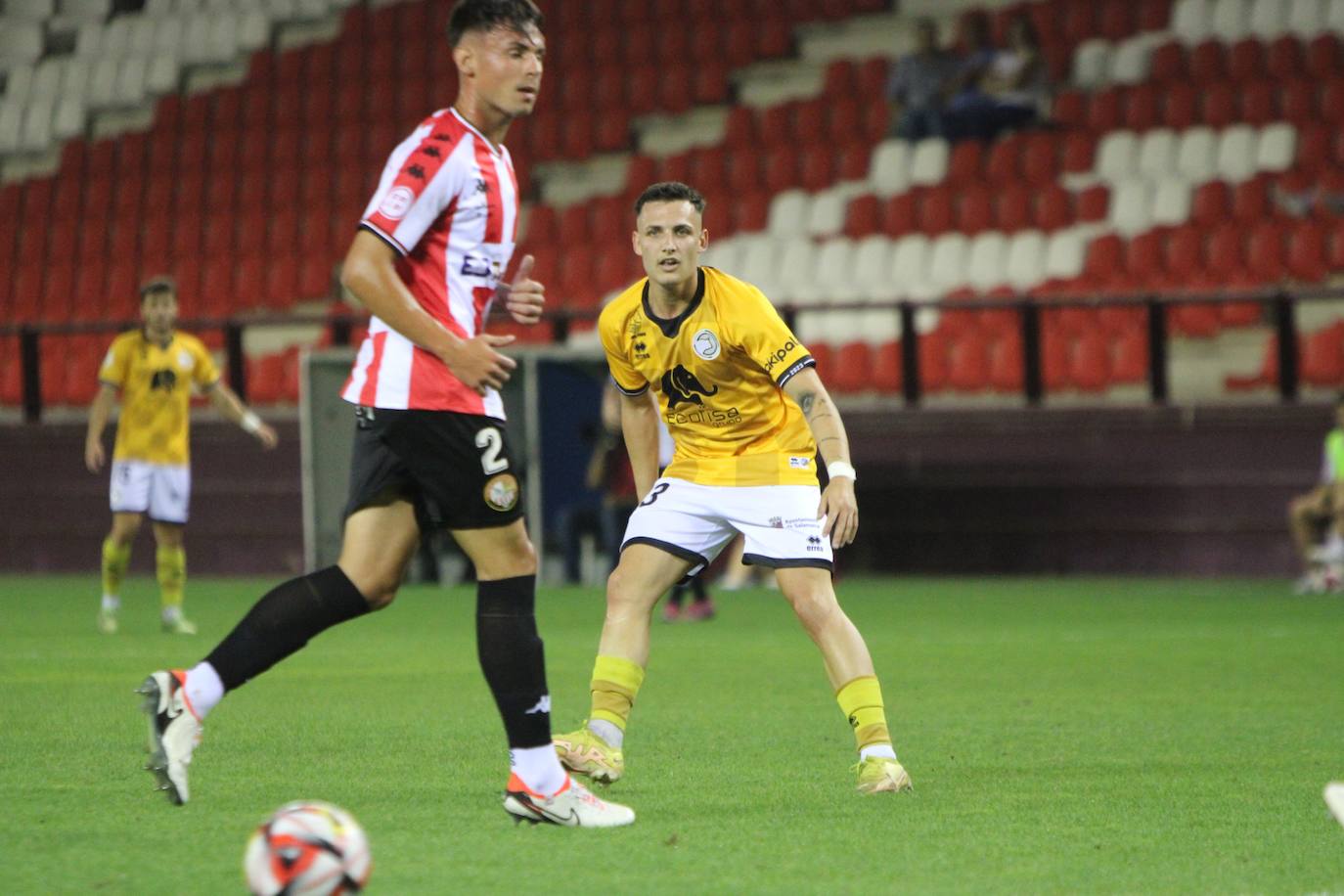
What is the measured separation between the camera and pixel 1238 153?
1750 cm

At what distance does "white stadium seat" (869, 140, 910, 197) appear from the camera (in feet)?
62.3

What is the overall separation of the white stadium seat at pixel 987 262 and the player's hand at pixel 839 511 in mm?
12023

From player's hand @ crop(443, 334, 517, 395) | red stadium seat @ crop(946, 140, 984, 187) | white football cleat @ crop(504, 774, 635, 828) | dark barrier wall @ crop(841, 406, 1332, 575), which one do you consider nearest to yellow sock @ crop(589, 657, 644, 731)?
white football cleat @ crop(504, 774, 635, 828)

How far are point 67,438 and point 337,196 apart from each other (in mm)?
4748

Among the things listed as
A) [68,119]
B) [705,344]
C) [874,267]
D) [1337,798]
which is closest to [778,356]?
[705,344]

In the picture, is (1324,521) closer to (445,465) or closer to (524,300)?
(524,300)

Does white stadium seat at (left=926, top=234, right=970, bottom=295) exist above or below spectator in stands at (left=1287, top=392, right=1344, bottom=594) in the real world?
above

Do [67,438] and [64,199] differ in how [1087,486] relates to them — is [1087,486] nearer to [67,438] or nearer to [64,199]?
[67,438]

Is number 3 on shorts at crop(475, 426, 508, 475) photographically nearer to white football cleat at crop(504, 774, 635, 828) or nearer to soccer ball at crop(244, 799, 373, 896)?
white football cleat at crop(504, 774, 635, 828)

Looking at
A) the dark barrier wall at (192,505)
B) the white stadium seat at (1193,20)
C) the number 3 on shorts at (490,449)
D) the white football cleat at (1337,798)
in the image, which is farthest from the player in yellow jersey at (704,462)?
the white stadium seat at (1193,20)

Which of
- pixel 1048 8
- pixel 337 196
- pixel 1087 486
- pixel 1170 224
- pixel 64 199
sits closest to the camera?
pixel 1087 486

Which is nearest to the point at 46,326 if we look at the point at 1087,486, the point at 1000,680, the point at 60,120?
the point at 60,120

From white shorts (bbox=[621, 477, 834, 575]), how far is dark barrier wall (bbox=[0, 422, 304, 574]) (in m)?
11.4

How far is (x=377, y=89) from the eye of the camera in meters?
22.3
